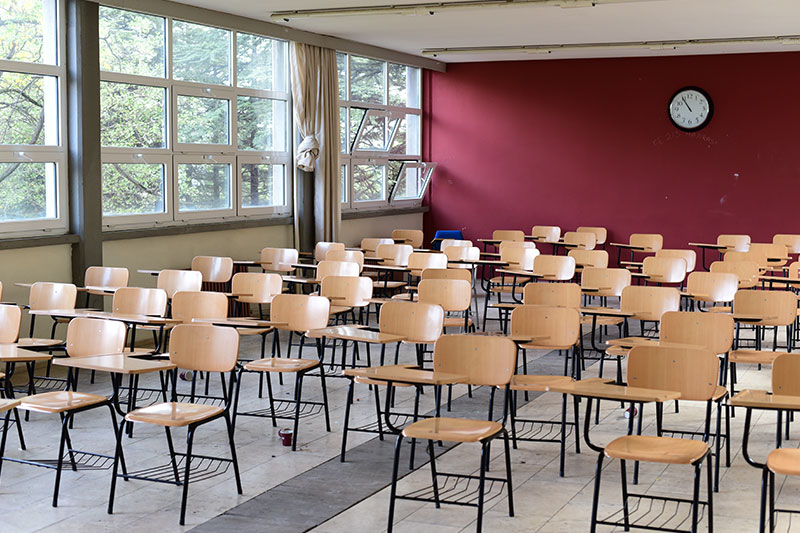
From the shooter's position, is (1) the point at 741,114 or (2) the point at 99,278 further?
(1) the point at 741,114

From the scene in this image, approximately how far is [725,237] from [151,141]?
25.5 feet

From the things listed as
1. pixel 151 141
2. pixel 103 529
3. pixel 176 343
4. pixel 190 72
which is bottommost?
pixel 103 529

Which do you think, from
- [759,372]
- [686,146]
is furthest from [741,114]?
[759,372]

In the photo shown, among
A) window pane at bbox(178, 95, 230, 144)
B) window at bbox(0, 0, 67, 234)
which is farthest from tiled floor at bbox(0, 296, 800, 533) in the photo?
window pane at bbox(178, 95, 230, 144)

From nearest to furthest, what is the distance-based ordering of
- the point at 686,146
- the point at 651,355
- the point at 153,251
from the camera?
the point at 651,355 < the point at 153,251 < the point at 686,146

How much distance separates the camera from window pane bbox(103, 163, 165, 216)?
9578 mm

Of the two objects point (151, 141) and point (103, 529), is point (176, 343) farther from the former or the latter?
point (151, 141)

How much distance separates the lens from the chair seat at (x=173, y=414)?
4.79 metres

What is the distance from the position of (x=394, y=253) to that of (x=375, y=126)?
372 centimetres

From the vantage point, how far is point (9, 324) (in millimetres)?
6383

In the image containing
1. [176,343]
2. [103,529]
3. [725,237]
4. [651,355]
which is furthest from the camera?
[725,237]

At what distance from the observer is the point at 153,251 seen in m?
10.0

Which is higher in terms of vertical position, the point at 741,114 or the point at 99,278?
the point at 741,114

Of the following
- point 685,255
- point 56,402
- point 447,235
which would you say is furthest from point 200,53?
point 56,402
